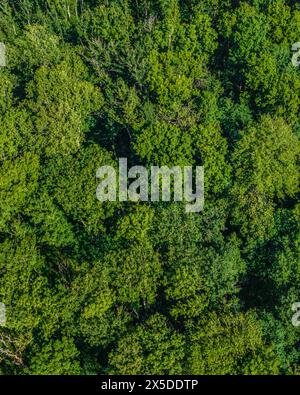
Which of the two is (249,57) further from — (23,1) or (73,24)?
(23,1)
